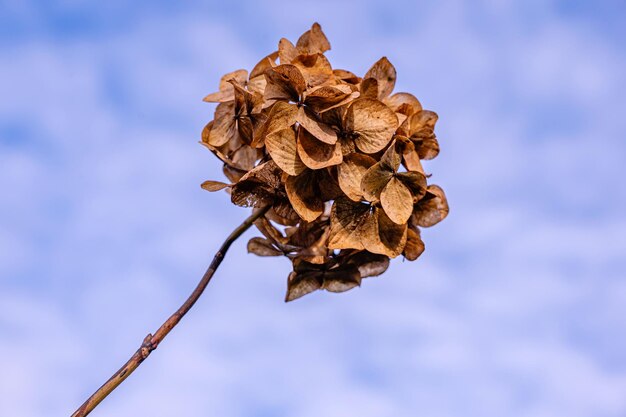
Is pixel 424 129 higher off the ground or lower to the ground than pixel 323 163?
higher

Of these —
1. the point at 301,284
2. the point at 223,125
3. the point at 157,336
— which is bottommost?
the point at 157,336

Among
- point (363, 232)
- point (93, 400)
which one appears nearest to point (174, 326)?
point (93, 400)

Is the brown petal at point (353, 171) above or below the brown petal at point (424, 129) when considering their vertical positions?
below

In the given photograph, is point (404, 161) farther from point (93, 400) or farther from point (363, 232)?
point (93, 400)

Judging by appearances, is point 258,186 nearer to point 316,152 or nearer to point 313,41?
point 316,152

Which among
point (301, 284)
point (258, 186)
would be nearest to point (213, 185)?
point (258, 186)

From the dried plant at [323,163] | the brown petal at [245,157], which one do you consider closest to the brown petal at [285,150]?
the dried plant at [323,163]

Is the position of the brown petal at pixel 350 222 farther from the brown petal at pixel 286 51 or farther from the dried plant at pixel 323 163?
the brown petal at pixel 286 51

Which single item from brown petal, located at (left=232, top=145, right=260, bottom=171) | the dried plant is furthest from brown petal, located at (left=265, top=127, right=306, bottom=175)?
brown petal, located at (left=232, top=145, right=260, bottom=171)
